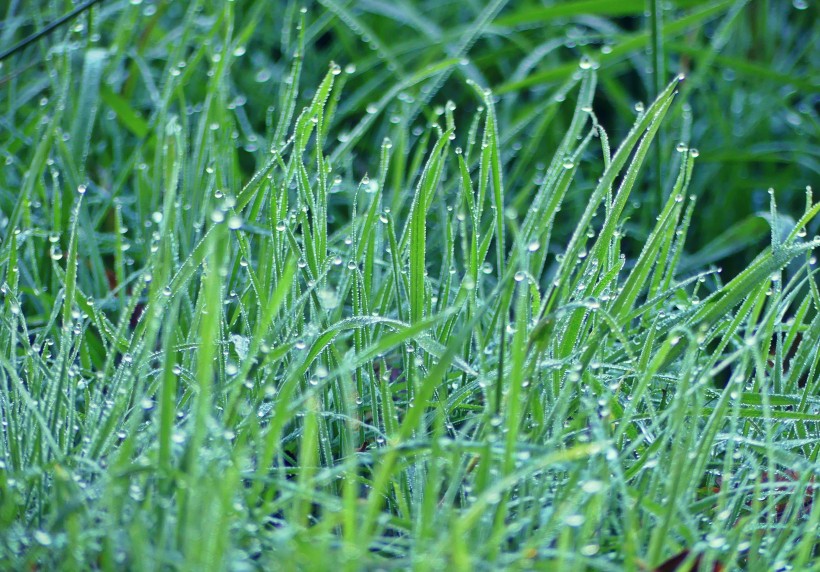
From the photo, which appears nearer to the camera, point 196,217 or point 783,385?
point 783,385

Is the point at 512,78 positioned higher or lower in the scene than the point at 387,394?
higher

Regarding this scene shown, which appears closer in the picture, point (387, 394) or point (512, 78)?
point (387, 394)

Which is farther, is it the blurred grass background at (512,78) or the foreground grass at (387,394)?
the blurred grass background at (512,78)

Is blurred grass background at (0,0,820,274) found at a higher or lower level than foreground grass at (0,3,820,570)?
higher

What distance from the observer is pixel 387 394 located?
824 millimetres

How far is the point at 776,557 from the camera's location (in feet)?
2.34

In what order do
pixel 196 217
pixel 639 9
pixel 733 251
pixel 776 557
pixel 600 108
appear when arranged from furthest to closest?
pixel 600 108 → pixel 639 9 → pixel 733 251 → pixel 196 217 → pixel 776 557

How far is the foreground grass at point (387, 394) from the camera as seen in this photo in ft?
2.12

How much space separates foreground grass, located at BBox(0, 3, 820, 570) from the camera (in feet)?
2.12

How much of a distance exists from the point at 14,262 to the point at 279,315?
0.90 feet

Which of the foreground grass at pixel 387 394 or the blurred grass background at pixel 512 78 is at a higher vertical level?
the blurred grass background at pixel 512 78

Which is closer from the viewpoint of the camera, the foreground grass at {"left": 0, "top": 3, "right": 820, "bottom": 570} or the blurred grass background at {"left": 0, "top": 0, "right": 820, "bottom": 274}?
the foreground grass at {"left": 0, "top": 3, "right": 820, "bottom": 570}

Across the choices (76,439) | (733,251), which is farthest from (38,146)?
(733,251)

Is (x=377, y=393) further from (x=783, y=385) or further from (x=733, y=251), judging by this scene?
(x=733, y=251)
